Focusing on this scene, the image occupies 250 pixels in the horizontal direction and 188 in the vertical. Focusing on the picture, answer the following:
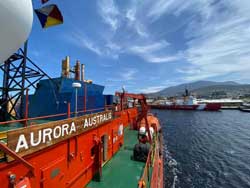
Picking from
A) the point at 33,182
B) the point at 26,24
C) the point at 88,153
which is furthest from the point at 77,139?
the point at 26,24

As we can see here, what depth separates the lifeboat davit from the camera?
207 cm

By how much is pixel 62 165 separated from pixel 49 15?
17.5 feet

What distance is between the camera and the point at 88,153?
301 inches

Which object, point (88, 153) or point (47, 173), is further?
point (88, 153)

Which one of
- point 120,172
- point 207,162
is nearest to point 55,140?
point 120,172

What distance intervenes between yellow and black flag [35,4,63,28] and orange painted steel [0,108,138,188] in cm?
422

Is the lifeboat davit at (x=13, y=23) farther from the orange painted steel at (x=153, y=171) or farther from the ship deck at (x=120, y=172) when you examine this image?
the ship deck at (x=120, y=172)

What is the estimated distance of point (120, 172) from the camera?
28.1 ft

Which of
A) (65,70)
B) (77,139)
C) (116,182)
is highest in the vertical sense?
(65,70)

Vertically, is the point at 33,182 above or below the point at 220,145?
above

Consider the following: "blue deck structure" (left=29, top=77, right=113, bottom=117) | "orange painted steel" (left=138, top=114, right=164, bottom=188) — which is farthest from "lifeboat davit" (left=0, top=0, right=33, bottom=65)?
"blue deck structure" (left=29, top=77, right=113, bottom=117)

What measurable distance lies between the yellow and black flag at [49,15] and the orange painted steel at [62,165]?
4224 millimetres

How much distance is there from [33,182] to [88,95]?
406 inches

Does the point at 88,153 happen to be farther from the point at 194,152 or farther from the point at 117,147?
the point at 194,152
